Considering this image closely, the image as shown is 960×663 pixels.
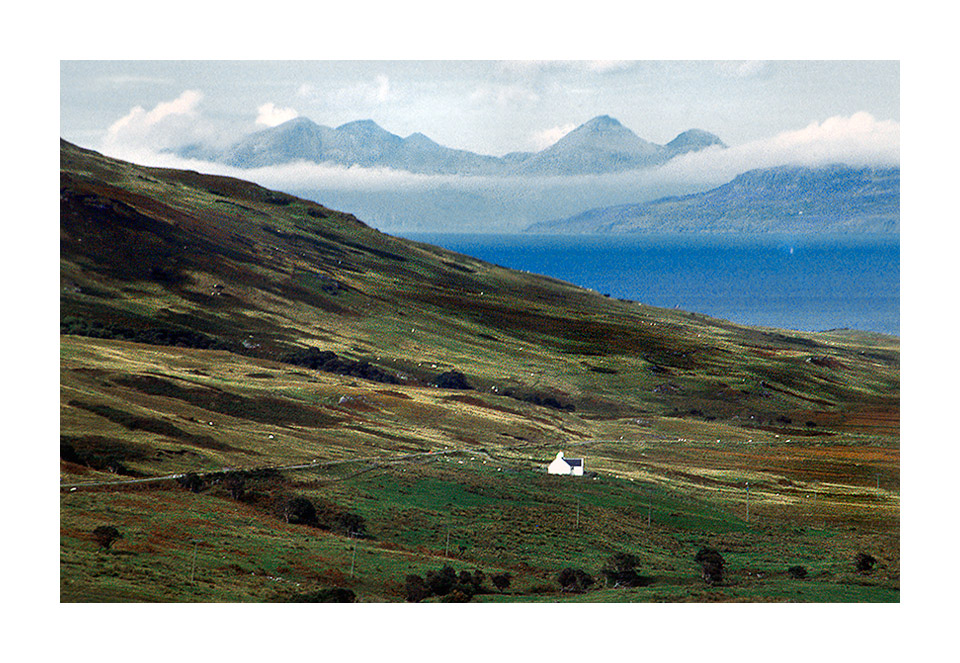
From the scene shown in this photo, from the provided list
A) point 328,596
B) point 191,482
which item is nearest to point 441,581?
point 328,596

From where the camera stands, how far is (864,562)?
85.9 feet

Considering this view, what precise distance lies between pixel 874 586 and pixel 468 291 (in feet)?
60.6

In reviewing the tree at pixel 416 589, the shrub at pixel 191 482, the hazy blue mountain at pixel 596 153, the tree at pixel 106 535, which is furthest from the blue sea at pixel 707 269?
the tree at pixel 106 535

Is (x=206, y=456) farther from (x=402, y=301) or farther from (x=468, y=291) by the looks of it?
(x=468, y=291)

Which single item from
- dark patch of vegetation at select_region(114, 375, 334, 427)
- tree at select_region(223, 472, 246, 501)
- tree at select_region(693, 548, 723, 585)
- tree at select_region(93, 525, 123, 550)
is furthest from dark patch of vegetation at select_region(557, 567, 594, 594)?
tree at select_region(93, 525, 123, 550)

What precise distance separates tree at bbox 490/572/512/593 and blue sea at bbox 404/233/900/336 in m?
13.9

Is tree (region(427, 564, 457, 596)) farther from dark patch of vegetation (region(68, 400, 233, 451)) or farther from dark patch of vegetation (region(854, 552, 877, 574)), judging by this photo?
dark patch of vegetation (region(854, 552, 877, 574))

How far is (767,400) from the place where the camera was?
32.4 meters

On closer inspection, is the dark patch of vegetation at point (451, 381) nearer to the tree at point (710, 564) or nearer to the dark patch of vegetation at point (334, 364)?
the dark patch of vegetation at point (334, 364)

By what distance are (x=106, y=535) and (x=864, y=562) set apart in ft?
77.4

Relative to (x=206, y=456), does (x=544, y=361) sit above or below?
above

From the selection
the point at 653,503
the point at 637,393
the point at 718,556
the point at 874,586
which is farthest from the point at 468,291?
the point at 874,586

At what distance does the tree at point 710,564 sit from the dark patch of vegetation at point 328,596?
11002 millimetres

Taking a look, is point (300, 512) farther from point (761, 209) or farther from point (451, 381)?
point (761, 209)
